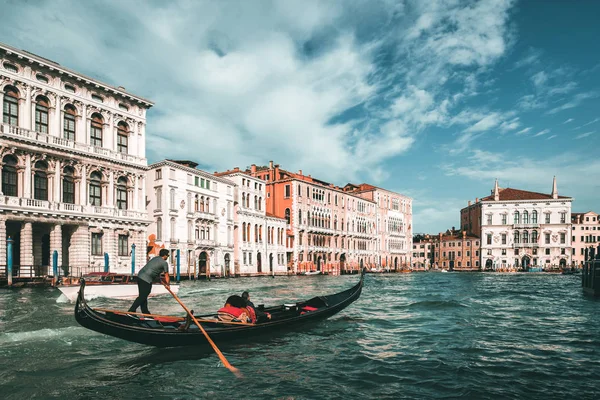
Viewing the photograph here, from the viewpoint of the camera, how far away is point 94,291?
54.0ft

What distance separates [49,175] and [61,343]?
59.1ft

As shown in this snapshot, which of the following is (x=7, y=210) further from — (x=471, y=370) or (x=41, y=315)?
(x=471, y=370)

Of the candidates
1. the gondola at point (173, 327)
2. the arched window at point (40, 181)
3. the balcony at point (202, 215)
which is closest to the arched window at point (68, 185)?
the arched window at point (40, 181)

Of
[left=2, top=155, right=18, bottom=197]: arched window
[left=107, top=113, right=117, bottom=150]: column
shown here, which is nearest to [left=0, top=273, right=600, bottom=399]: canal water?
[left=2, top=155, right=18, bottom=197]: arched window

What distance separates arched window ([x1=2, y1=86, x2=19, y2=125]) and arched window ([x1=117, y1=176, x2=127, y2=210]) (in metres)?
6.36

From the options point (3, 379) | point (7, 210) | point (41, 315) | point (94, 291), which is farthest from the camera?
point (7, 210)

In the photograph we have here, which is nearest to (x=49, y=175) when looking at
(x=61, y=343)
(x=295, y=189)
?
(x=61, y=343)

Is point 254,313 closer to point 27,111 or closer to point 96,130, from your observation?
point 27,111

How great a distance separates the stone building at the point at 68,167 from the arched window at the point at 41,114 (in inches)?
1.9

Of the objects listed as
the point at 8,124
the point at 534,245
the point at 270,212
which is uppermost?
the point at 8,124

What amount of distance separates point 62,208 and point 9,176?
9.11 ft

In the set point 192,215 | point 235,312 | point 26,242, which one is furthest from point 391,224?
point 235,312

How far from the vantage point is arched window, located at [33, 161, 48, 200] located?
76.5ft

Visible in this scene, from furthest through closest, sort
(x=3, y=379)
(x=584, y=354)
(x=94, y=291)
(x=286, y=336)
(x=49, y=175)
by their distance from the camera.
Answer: (x=49, y=175)
(x=94, y=291)
(x=286, y=336)
(x=584, y=354)
(x=3, y=379)
